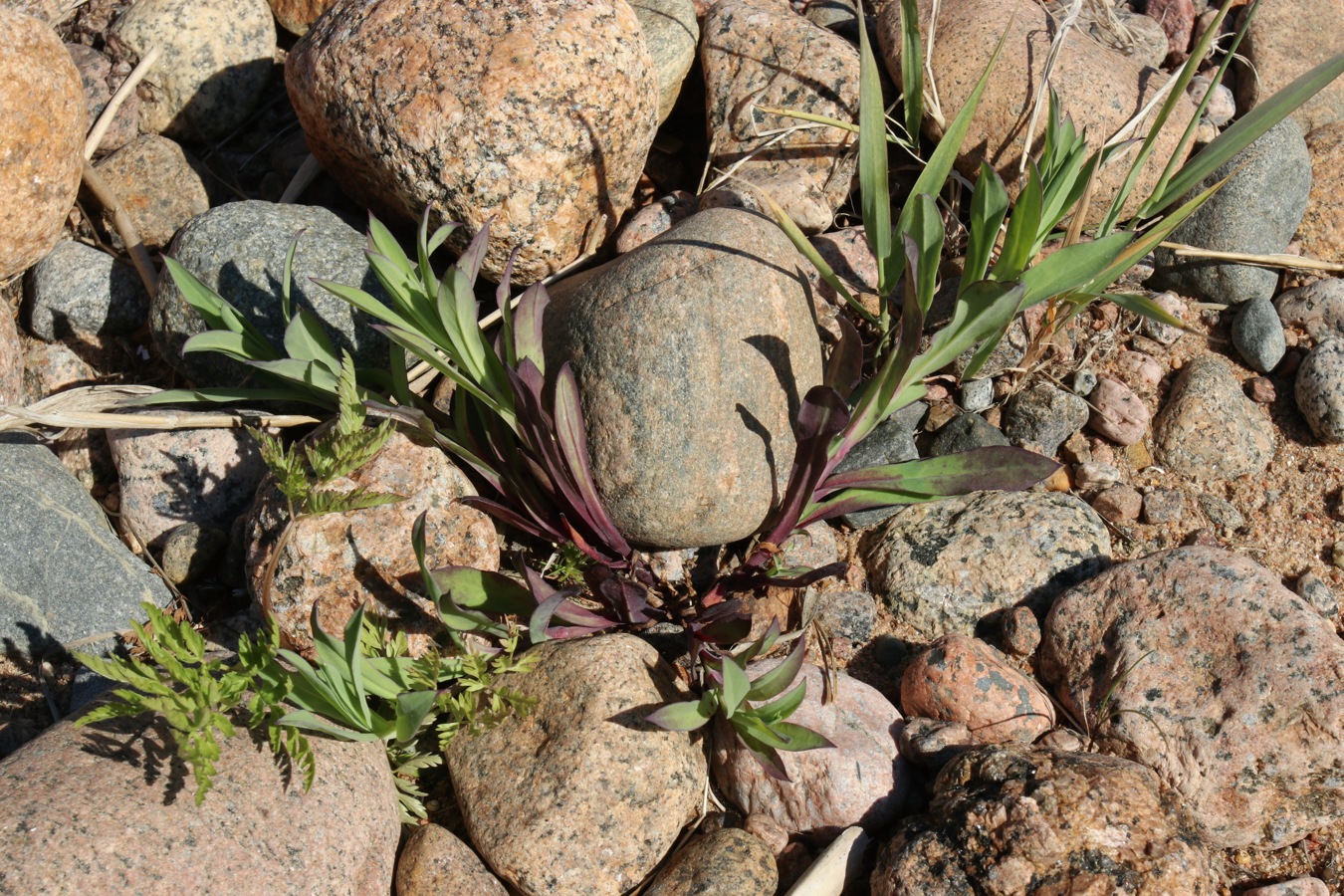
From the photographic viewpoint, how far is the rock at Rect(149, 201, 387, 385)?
309 cm

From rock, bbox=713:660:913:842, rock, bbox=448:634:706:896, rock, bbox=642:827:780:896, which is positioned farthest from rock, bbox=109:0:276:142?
rock, bbox=642:827:780:896

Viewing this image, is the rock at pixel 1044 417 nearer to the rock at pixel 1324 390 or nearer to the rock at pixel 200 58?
the rock at pixel 1324 390

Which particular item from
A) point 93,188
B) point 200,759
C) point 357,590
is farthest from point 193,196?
point 200,759

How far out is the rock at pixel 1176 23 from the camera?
3908 millimetres

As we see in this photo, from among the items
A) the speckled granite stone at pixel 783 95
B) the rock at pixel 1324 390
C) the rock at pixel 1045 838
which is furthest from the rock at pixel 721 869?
the rock at pixel 1324 390

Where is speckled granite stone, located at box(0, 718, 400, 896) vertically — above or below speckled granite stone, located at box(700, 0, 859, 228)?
below

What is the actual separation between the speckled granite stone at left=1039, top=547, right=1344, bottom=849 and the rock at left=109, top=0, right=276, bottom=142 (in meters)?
3.40

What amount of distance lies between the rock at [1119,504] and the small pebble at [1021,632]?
1.67 feet

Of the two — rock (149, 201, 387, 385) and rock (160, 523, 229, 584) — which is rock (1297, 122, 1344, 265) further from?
rock (160, 523, 229, 584)

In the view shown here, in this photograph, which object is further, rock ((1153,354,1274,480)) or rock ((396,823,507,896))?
rock ((1153,354,1274,480))

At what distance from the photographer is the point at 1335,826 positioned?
2469mm

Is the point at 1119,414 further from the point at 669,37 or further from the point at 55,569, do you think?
the point at 55,569

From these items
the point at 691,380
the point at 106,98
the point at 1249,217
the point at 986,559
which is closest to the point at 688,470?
the point at 691,380

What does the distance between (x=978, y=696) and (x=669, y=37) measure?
2.41 m
